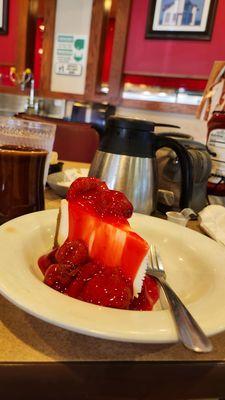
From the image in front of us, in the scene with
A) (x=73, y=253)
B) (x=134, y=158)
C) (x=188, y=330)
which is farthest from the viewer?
(x=134, y=158)

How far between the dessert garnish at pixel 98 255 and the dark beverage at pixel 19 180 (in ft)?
0.47

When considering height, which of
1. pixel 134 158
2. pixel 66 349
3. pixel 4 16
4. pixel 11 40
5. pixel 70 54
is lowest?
pixel 66 349

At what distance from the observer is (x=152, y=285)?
0.40 metres

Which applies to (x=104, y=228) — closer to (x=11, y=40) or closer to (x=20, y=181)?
(x=20, y=181)

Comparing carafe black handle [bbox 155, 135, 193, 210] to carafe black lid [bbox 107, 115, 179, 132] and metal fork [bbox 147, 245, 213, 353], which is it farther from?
metal fork [bbox 147, 245, 213, 353]

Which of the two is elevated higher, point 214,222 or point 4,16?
point 4,16

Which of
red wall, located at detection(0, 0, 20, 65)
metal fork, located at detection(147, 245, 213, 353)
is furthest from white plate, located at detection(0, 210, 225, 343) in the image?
red wall, located at detection(0, 0, 20, 65)

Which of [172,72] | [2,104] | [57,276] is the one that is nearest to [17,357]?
[57,276]

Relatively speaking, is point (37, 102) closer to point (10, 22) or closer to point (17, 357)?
point (10, 22)

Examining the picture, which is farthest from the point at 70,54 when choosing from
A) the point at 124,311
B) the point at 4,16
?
the point at 124,311

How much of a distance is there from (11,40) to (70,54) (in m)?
0.75

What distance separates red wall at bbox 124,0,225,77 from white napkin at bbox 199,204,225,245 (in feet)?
7.84

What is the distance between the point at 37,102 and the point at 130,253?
313 cm

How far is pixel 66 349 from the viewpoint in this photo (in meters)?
0.30
